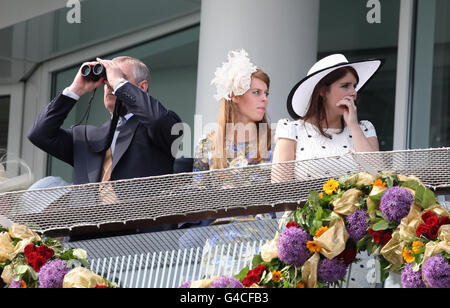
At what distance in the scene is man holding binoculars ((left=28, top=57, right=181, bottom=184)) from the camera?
10.4 ft

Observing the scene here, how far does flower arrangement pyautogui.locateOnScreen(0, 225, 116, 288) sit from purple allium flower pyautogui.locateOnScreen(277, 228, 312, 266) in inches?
15.7

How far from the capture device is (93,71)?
3.12 m

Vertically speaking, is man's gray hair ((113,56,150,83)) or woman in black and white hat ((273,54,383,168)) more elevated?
man's gray hair ((113,56,150,83))

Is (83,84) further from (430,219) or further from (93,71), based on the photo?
(430,219)

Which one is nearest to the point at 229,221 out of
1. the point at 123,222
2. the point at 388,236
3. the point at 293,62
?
the point at 123,222

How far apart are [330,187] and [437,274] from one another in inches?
14.2

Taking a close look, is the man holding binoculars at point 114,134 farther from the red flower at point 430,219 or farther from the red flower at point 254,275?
the red flower at point 430,219

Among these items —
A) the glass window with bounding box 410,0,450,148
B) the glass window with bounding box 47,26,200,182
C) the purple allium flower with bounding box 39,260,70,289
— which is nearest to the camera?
the purple allium flower with bounding box 39,260,70,289

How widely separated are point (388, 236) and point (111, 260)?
2.25 feet

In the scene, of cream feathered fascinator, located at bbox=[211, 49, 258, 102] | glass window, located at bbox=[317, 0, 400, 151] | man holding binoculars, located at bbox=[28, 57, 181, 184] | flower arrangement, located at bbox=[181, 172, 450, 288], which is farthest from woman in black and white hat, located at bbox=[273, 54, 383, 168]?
glass window, located at bbox=[317, 0, 400, 151]

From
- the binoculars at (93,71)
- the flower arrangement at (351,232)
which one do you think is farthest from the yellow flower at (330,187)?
the binoculars at (93,71)

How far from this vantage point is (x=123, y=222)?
203 cm

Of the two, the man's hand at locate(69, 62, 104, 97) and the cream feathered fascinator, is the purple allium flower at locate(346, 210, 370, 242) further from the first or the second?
the cream feathered fascinator

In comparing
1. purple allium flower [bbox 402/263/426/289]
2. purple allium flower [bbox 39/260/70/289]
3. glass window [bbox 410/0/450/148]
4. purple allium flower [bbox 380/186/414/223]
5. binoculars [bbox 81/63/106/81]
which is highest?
glass window [bbox 410/0/450/148]
